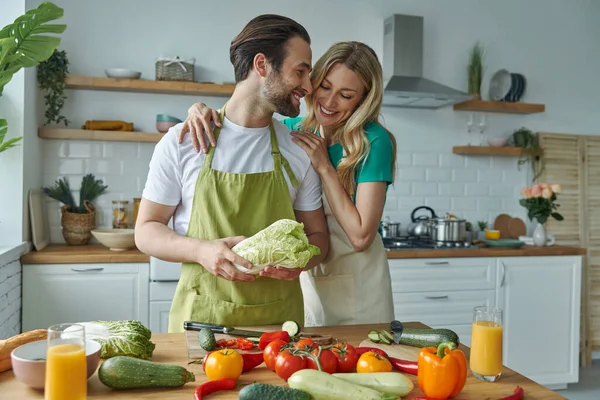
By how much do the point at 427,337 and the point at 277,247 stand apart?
20.5 inches

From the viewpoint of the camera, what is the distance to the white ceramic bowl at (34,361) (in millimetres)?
1305

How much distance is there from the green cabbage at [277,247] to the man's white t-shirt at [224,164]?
1.19ft

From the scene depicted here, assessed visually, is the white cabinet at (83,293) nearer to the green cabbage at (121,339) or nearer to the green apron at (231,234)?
the green apron at (231,234)

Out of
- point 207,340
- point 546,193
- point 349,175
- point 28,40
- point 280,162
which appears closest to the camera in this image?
point 207,340

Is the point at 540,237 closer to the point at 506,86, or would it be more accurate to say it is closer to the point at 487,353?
the point at 506,86

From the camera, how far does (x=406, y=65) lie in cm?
472

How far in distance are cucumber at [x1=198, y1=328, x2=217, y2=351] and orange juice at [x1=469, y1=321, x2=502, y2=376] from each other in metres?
0.72

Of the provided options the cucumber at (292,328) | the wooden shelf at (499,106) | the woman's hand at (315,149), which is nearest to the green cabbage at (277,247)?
the cucumber at (292,328)

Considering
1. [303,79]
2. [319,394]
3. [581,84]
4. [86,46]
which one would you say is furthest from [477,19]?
[319,394]

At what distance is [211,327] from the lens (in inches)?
70.7

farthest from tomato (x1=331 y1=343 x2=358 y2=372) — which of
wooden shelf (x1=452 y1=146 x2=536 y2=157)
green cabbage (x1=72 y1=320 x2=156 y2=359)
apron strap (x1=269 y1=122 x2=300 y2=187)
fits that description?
→ wooden shelf (x1=452 y1=146 x2=536 y2=157)

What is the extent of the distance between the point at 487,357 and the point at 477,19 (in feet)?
14.3

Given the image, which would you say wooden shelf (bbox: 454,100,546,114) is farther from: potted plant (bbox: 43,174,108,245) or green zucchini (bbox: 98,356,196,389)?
green zucchini (bbox: 98,356,196,389)

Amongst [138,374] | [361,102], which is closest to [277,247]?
[138,374]
